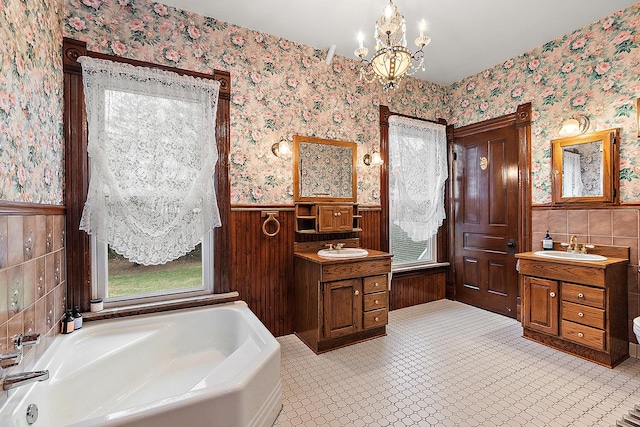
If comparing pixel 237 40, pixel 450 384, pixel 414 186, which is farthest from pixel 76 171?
pixel 414 186

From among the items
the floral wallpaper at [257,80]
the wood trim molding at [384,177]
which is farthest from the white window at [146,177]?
the wood trim molding at [384,177]

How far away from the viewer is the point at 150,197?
95.1 inches

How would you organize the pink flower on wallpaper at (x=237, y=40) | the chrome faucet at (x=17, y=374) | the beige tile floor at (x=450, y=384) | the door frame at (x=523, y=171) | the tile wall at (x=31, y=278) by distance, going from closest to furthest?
the chrome faucet at (x=17, y=374) < the tile wall at (x=31, y=278) < the beige tile floor at (x=450, y=384) < the pink flower on wallpaper at (x=237, y=40) < the door frame at (x=523, y=171)

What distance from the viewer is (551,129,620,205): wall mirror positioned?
2.73m

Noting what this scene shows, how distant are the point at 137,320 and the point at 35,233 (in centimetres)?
92

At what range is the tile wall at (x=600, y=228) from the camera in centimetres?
262

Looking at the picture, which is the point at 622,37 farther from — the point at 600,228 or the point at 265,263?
the point at 265,263

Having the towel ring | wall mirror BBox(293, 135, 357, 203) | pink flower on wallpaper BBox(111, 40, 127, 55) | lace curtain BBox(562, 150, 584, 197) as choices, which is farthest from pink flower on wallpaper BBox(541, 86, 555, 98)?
pink flower on wallpaper BBox(111, 40, 127, 55)

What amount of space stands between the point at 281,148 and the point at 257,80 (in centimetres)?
68

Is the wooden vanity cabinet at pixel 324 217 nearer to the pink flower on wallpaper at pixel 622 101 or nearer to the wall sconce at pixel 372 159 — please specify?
the wall sconce at pixel 372 159

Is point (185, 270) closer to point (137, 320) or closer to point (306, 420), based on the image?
point (137, 320)

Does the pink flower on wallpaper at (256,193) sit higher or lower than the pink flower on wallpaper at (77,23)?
lower

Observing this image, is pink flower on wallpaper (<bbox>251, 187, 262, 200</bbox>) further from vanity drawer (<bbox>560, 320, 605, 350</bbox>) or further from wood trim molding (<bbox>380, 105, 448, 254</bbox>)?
vanity drawer (<bbox>560, 320, 605, 350</bbox>)

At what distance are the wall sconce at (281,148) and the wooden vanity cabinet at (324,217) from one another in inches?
20.8
